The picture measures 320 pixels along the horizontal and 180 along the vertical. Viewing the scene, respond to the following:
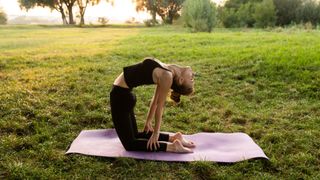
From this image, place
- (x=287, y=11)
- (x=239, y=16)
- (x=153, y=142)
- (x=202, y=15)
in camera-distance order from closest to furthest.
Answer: (x=153, y=142), (x=202, y=15), (x=239, y=16), (x=287, y=11)

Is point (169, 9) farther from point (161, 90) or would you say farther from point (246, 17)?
point (161, 90)

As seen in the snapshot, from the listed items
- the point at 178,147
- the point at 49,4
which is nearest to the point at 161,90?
the point at 178,147

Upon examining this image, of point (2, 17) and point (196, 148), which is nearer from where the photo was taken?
point (196, 148)

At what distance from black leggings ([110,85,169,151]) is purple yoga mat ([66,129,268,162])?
10 cm

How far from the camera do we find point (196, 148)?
17.1 feet

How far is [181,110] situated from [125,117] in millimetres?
2399

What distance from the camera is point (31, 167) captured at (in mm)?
4551

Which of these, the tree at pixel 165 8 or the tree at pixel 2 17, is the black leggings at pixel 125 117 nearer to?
the tree at pixel 165 8

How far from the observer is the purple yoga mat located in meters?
4.85

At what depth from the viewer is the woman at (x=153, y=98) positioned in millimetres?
4559

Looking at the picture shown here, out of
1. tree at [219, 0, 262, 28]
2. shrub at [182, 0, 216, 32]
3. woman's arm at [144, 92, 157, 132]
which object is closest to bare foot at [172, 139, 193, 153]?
woman's arm at [144, 92, 157, 132]

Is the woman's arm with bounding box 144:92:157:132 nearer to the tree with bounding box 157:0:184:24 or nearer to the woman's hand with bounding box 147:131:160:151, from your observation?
the woman's hand with bounding box 147:131:160:151

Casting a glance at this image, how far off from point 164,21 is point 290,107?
138ft

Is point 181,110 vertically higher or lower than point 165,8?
lower
